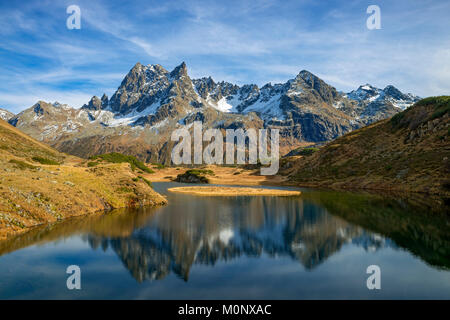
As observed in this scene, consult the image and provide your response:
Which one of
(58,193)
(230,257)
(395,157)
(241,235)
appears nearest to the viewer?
(230,257)

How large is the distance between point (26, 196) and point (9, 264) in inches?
652

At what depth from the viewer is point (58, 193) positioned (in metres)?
45.6

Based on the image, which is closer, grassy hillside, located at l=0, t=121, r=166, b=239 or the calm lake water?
the calm lake water

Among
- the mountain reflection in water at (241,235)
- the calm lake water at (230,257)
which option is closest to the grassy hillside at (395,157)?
the mountain reflection in water at (241,235)

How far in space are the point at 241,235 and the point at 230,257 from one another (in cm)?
958

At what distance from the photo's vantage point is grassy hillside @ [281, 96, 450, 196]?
286 ft

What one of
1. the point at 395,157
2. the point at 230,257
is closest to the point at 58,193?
the point at 230,257

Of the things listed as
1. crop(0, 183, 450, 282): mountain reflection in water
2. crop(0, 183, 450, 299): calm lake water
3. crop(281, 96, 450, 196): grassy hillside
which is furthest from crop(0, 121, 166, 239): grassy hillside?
crop(281, 96, 450, 196): grassy hillside

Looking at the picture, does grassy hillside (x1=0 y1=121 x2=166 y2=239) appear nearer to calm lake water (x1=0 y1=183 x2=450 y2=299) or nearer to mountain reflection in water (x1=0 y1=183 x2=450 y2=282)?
mountain reflection in water (x1=0 y1=183 x2=450 y2=282)

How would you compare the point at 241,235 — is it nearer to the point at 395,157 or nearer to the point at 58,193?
the point at 58,193

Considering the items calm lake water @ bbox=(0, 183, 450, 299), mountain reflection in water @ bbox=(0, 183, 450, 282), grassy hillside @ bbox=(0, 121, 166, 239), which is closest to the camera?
calm lake water @ bbox=(0, 183, 450, 299)

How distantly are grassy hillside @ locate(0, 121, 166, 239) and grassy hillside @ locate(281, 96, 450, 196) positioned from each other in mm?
77472
